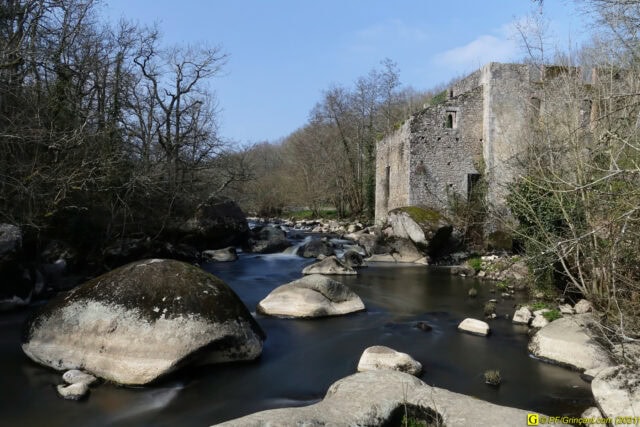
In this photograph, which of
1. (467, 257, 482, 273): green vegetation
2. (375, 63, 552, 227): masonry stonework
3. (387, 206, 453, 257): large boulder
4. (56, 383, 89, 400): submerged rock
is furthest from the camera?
(375, 63, 552, 227): masonry stonework

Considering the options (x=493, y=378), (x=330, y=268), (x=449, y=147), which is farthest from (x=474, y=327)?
(x=449, y=147)

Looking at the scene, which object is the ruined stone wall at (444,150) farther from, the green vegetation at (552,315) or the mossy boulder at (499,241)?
the green vegetation at (552,315)

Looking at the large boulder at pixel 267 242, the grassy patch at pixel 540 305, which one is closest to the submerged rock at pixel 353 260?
the large boulder at pixel 267 242

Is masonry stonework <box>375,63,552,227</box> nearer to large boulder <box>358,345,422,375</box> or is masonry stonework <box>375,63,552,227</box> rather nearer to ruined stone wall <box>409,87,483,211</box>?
ruined stone wall <box>409,87,483,211</box>

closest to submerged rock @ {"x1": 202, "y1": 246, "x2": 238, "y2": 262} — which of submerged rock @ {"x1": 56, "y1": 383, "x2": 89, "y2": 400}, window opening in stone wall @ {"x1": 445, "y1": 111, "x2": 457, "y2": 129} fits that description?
window opening in stone wall @ {"x1": 445, "y1": 111, "x2": 457, "y2": 129}

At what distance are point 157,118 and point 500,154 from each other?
14.1 metres

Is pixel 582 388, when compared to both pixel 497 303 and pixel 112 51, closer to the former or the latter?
pixel 497 303

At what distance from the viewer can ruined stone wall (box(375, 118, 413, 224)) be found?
20531 mm

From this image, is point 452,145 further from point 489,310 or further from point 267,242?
point 489,310

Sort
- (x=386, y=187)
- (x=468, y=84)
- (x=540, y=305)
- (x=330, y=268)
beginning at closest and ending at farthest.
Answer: (x=540, y=305) < (x=330, y=268) < (x=468, y=84) < (x=386, y=187)

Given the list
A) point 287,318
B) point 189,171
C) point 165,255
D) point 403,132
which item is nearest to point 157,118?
point 189,171

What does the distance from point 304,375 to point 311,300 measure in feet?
10.1

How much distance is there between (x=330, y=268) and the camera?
15.3 m

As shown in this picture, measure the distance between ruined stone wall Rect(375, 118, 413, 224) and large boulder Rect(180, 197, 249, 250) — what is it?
7203 millimetres
